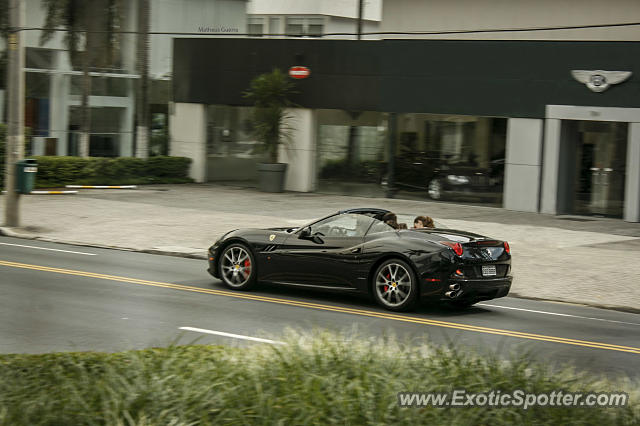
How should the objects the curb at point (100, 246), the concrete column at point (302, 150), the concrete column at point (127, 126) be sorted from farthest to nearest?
the concrete column at point (127, 126), the concrete column at point (302, 150), the curb at point (100, 246)

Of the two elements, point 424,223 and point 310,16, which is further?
point 310,16

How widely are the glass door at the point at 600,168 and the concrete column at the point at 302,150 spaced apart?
9.03 meters

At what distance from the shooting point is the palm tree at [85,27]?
31.4 meters

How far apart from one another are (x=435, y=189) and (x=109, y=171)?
1104cm

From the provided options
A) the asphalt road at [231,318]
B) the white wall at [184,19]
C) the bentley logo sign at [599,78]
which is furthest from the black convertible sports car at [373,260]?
the white wall at [184,19]

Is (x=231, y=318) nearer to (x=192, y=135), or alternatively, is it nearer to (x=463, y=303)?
(x=463, y=303)

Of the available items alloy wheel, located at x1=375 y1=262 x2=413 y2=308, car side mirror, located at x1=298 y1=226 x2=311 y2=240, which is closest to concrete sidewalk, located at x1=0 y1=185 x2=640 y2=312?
alloy wheel, located at x1=375 y1=262 x2=413 y2=308

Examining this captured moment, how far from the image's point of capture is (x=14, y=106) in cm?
2039

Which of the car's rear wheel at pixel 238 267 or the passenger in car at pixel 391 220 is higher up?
the passenger in car at pixel 391 220

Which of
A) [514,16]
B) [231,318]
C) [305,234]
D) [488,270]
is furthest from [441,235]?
[514,16]

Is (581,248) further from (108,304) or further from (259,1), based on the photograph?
(259,1)

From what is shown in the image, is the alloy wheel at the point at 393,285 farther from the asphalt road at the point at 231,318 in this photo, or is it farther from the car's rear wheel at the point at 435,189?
the car's rear wheel at the point at 435,189

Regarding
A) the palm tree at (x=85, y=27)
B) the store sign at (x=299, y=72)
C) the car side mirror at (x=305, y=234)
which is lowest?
the car side mirror at (x=305, y=234)

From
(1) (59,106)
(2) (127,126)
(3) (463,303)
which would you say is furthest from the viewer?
(2) (127,126)
